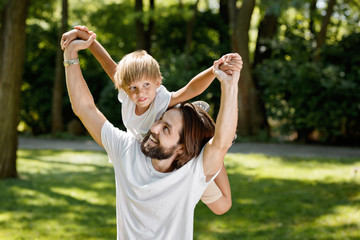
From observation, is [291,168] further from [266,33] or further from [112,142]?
[112,142]

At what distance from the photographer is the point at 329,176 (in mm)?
8547

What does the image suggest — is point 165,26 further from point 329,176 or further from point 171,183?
point 171,183

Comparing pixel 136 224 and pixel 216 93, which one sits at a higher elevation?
pixel 136 224

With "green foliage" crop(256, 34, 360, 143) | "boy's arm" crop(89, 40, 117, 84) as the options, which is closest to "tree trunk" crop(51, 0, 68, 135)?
"green foliage" crop(256, 34, 360, 143)

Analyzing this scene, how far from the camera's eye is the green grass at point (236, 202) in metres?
5.79

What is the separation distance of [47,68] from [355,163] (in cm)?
1040

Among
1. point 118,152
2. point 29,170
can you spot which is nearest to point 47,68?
point 29,170

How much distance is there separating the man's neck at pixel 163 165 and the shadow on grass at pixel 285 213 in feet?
11.5

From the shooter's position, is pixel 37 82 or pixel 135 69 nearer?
pixel 135 69

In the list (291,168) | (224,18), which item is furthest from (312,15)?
(291,168)

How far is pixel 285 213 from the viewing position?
6516mm

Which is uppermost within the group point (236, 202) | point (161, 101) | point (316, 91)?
point (161, 101)

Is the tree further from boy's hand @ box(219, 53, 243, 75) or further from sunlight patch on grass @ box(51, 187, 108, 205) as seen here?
boy's hand @ box(219, 53, 243, 75)

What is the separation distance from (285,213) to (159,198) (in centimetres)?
462
